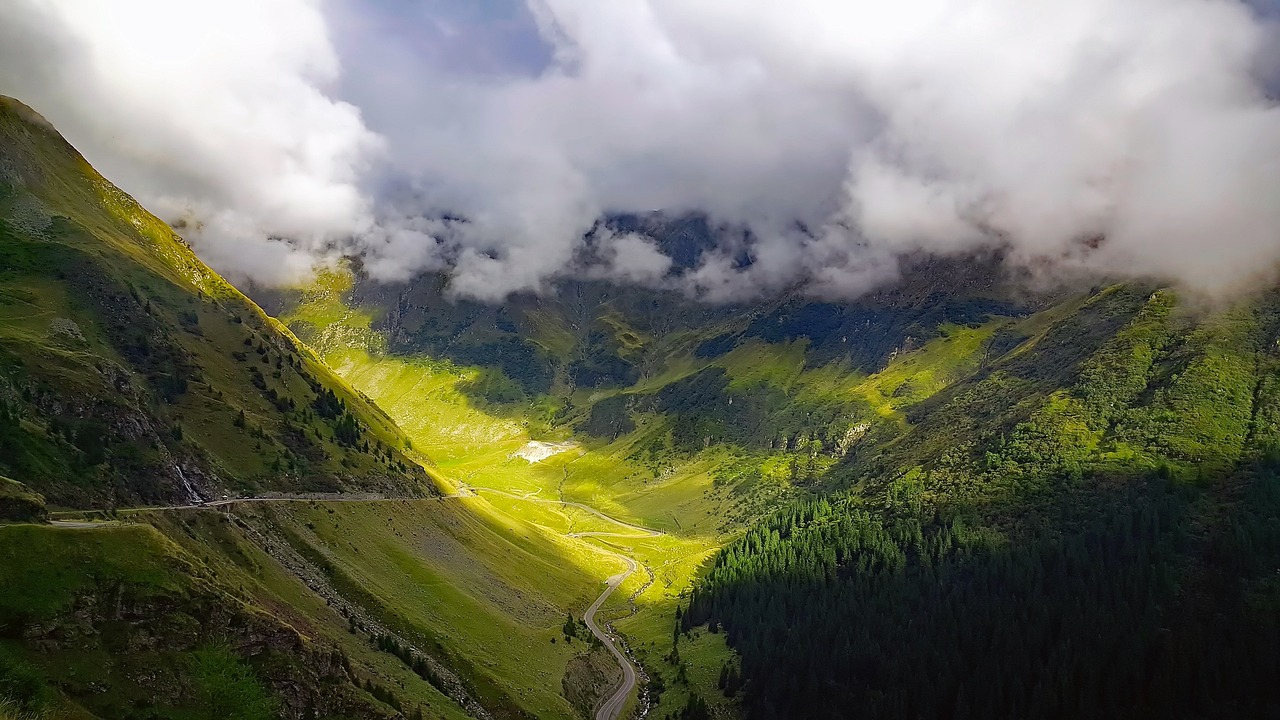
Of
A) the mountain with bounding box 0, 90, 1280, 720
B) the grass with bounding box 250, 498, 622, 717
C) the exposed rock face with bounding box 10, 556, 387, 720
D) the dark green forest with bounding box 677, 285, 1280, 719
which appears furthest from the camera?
the grass with bounding box 250, 498, 622, 717

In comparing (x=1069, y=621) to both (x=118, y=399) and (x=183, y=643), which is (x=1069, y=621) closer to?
(x=183, y=643)

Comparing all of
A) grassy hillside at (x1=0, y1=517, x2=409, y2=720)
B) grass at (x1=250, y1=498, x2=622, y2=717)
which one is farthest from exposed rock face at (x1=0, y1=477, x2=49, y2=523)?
grass at (x1=250, y1=498, x2=622, y2=717)

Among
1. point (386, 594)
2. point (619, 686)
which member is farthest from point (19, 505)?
point (619, 686)

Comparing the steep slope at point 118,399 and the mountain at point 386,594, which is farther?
the steep slope at point 118,399

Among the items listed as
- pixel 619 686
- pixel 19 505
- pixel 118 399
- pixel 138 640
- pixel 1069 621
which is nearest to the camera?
pixel 138 640

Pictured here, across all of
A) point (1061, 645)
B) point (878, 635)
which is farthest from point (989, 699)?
point (878, 635)

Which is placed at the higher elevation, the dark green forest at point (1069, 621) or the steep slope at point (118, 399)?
the dark green forest at point (1069, 621)

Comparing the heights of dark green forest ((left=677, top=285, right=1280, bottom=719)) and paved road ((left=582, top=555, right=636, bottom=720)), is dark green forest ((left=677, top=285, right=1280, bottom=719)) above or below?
above

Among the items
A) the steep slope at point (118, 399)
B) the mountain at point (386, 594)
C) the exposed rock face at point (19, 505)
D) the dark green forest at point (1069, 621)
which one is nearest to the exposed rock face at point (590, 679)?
the mountain at point (386, 594)

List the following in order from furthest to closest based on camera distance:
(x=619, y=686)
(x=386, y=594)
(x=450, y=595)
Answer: (x=619, y=686)
(x=450, y=595)
(x=386, y=594)

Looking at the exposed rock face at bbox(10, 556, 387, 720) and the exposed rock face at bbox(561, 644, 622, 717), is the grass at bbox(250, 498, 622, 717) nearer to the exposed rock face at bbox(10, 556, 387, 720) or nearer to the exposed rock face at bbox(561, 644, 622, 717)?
the exposed rock face at bbox(561, 644, 622, 717)

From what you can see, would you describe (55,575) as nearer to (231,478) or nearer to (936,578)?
(231,478)

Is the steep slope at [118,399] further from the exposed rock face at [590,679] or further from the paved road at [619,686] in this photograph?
the paved road at [619,686]
